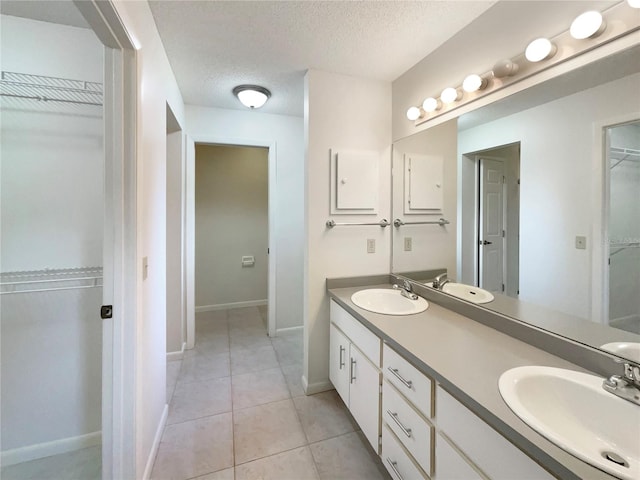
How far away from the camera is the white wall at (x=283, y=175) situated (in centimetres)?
270

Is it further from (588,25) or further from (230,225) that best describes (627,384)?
(230,225)

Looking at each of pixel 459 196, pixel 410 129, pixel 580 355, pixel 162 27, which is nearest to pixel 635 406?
pixel 580 355

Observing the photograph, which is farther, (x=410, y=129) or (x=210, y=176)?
(x=210, y=176)

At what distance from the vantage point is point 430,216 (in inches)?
74.4

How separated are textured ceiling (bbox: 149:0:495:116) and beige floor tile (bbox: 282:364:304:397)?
238 centimetres

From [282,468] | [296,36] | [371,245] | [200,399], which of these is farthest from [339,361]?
[296,36]

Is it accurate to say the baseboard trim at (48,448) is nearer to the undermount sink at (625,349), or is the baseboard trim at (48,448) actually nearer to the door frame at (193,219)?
the door frame at (193,219)

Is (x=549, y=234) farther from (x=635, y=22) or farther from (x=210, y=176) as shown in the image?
(x=210, y=176)

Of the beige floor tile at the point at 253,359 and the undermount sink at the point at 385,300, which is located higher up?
the undermount sink at the point at 385,300

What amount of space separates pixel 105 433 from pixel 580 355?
1.89 meters

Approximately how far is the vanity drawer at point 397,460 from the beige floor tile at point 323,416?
1.53ft

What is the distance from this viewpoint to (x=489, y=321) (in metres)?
1.31

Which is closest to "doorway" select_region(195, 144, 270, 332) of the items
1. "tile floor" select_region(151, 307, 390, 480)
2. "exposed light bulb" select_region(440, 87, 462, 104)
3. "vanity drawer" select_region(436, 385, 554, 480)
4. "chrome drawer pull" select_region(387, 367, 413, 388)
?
"tile floor" select_region(151, 307, 390, 480)

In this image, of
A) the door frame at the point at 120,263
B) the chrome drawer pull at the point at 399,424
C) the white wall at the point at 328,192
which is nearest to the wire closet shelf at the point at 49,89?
the door frame at the point at 120,263
